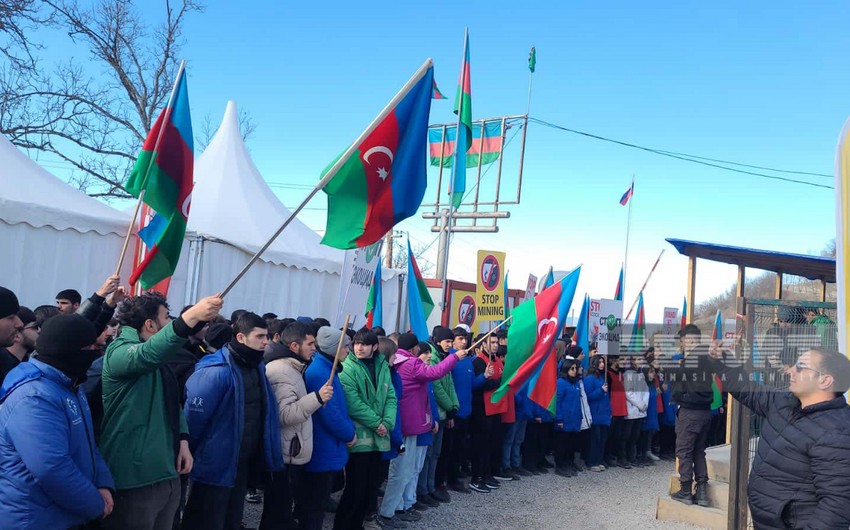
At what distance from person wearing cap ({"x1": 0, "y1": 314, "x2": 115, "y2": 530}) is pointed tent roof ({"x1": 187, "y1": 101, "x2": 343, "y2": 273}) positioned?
6.25 metres

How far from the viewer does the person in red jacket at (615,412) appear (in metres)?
10.3

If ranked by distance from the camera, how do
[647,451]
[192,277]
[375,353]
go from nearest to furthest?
[375,353] → [192,277] → [647,451]

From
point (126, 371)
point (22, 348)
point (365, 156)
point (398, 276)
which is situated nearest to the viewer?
point (126, 371)

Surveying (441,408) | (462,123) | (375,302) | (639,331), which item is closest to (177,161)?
(441,408)

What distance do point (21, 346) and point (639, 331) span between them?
9.93 m

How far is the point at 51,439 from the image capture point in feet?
9.21

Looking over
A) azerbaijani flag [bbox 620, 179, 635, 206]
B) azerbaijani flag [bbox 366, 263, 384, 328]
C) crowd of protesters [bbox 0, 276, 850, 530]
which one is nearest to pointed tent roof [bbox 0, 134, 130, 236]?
crowd of protesters [bbox 0, 276, 850, 530]

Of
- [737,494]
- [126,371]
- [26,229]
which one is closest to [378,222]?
[126,371]

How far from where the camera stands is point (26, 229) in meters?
7.20

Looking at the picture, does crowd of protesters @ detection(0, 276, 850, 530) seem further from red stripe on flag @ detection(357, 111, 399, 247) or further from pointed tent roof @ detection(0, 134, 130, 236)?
pointed tent roof @ detection(0, 134, 130, 236)

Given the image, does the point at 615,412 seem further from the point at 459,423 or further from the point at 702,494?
the point at 459,423

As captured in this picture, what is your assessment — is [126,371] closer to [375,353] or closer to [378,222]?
[378,222]

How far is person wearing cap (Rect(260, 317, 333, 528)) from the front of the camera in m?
4.65

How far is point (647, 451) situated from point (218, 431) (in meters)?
9.07
